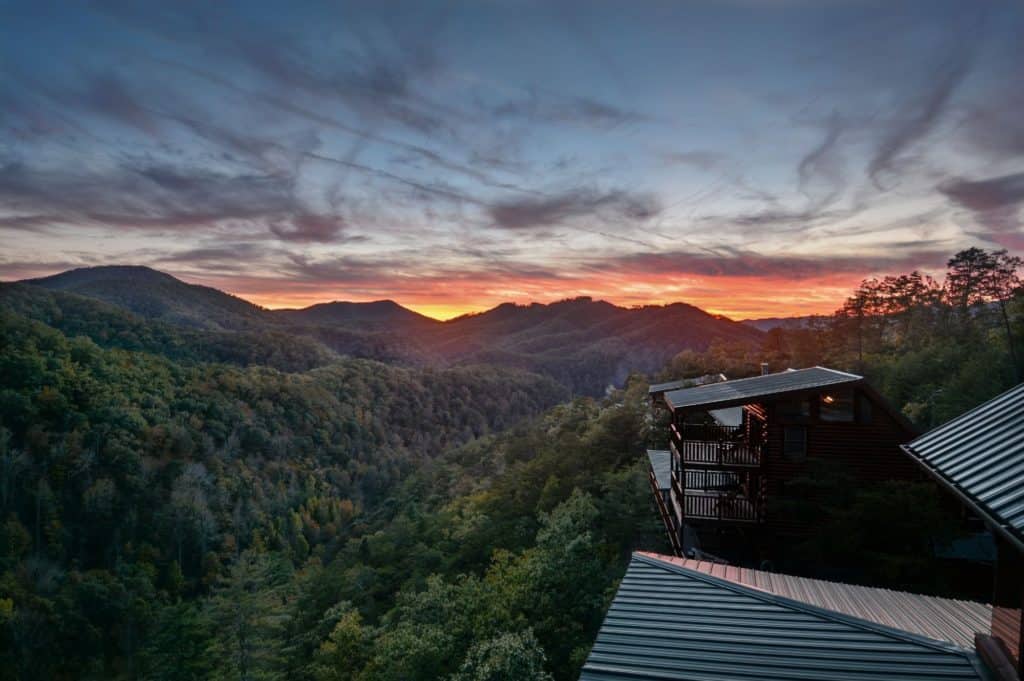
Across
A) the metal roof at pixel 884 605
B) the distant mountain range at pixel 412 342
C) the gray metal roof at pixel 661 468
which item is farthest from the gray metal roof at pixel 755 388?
the distant mountain range at pixel 412 342

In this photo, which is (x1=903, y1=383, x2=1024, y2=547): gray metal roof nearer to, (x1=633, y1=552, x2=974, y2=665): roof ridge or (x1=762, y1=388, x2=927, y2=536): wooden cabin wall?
(x1=633, y1=552, x2=974, y2=665): roof ridge

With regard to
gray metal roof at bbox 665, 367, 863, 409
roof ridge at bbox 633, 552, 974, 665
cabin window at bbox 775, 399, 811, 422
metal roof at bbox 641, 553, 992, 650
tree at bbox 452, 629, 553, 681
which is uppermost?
gray metal roof at bbox 665, 367, 863, 409

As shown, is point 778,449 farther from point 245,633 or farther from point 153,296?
point 153,296

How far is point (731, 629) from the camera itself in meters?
6.06

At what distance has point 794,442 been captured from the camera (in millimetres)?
14375

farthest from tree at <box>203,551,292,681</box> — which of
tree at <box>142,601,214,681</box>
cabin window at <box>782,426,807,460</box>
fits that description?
cabin window at <box>782,426,807,460</box>

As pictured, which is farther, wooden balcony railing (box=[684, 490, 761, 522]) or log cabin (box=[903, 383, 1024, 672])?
wooden balcony railing (box=[684, 490, 761, 522])

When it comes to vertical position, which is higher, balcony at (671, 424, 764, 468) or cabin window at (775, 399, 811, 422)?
cabin window at (775, 399, 811, 422)

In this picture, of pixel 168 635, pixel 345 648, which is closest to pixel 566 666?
pixel 345 648

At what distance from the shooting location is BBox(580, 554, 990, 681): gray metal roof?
209 inches

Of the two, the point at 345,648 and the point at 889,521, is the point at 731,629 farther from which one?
the point at 345,648

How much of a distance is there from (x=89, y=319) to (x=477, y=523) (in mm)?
109549

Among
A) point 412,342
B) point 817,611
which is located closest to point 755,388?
point 817,611

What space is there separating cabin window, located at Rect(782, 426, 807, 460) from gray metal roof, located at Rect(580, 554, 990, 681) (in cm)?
879
